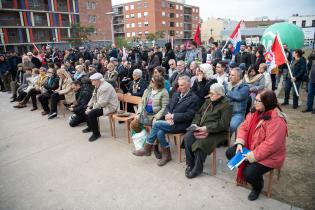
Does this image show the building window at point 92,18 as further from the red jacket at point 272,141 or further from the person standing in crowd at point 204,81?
the red jacket at point 272,141

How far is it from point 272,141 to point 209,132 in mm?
1012

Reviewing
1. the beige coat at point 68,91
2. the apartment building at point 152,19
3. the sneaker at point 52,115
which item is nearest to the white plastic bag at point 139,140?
the beige coat at point 68,91

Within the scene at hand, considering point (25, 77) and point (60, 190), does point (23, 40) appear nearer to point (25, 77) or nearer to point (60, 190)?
point (25, 77)

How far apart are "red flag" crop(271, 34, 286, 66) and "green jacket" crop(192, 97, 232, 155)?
3555mm

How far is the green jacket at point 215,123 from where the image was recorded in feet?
12.0

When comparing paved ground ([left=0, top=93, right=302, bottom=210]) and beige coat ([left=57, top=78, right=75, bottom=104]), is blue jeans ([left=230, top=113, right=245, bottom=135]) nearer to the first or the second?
paved ground ([left=0, top=93, right=302, bottom=210])

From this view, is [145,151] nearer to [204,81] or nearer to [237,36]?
[204,81]

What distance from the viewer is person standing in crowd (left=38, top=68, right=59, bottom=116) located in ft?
25.3

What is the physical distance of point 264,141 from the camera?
2992 mm

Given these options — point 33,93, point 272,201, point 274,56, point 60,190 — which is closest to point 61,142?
point 60,190

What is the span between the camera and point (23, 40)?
37219 mm

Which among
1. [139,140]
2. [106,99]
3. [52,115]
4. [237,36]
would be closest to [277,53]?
[237,36]

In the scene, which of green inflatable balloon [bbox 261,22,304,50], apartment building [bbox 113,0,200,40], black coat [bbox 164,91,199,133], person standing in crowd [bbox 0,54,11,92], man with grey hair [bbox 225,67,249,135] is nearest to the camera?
black coat [bbox 164,91,199,133]

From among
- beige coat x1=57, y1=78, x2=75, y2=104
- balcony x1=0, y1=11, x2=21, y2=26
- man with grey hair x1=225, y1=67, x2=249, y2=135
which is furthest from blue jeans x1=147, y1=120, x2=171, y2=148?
balcony x1=0, y1=11, x2=21, y2=26
